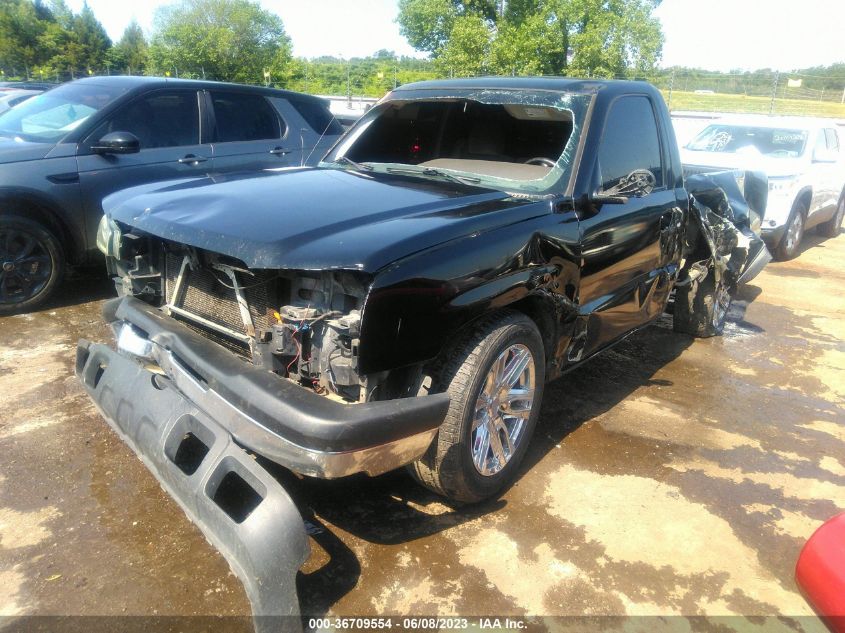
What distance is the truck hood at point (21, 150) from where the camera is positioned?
511 cm

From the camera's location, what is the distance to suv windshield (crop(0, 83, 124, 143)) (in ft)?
18.3

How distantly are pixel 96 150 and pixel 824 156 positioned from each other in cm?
939

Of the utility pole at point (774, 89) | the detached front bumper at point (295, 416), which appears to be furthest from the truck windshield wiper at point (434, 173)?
the utility pole at point (774, 89)

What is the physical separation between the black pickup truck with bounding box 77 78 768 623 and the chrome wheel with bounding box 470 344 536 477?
0.01 meters

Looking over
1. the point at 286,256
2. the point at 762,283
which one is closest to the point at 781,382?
the point at 762,283

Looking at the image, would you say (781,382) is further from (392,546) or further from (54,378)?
(54,378)

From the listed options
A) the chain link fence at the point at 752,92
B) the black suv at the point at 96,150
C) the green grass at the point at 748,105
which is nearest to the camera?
the black suv at the point at 96,150

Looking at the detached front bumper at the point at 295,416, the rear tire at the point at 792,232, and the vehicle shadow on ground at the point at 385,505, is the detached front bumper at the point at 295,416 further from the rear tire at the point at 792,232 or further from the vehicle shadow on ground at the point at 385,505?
the rear tire at the point at 792,232

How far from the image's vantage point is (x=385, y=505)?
3.08 metres

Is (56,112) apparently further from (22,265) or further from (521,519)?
(521,519)

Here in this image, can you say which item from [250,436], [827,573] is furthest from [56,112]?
[827,573]

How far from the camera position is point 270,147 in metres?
6.58

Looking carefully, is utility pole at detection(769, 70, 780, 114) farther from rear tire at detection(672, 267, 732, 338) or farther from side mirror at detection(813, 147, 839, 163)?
rear tire at detection(672, 267, 732, 338)

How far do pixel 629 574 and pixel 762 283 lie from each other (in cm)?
633
